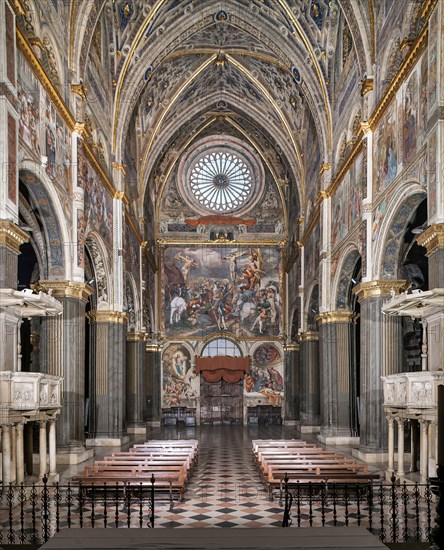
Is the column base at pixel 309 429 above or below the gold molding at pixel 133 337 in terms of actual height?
below

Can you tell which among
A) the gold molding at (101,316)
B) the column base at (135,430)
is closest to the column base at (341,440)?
the gold molding at (101,316)

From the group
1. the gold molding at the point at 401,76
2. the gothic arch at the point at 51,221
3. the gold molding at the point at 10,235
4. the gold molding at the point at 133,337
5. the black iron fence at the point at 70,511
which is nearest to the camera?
the black iron fence at the point at 70,511

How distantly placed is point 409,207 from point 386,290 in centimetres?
303

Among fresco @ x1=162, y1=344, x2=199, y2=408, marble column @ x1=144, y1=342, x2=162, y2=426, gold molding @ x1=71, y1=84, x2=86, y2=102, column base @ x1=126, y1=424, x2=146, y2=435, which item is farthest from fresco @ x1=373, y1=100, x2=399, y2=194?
fresco @ x1=162, y1=344, x2=199, y2=408

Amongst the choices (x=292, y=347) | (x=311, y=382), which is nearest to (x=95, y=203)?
(x=311, y=382)

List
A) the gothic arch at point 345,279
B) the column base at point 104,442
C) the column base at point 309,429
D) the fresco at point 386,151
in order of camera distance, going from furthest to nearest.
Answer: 1. the column base at point 309,429
2. the column base at point 104,442
3. the gothic arch at point 345,279
4. the fresco at point 386,151

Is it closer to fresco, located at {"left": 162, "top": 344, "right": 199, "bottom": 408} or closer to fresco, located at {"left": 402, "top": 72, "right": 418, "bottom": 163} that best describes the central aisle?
fresco, located at {"left": 402, "top": 72, "right": 418, "bottom": 163}

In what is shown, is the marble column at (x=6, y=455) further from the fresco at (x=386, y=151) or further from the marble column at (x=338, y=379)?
the marble column at (x=338, y=379)

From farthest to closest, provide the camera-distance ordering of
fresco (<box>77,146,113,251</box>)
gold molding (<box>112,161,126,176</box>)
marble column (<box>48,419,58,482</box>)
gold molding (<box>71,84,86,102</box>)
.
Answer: gold molding (<box>112,161,126,176</box>) → fresco (<box>77,146,113,251</box>) → gold molding (<box>71,84,86,102</box>) → marble column (<box>48,419,58,482</box>)

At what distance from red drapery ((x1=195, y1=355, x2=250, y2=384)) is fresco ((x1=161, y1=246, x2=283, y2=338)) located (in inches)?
66.2

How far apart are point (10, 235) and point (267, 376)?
30.7 m

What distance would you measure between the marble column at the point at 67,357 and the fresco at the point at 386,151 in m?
9.43

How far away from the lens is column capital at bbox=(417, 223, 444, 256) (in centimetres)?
1399

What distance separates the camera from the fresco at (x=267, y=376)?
Answer: 140 ft
